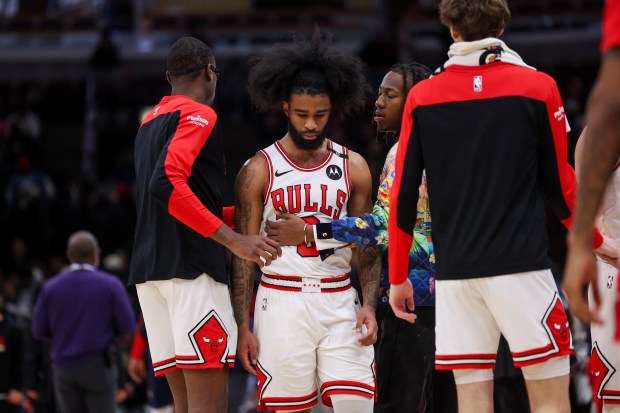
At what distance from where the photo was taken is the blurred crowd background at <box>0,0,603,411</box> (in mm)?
14453

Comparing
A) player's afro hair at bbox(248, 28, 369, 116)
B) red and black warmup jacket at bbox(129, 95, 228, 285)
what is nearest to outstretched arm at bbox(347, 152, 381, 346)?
player's afro hair at bbox(248, 28, 369, 116)

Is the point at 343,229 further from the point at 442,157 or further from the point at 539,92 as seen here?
the point at 539,92

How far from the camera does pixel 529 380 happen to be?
409cm

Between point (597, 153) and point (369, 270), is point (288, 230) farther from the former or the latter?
point (597, 153)

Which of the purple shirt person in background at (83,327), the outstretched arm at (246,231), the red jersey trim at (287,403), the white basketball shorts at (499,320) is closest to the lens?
the white basketball shorts at (499,320)

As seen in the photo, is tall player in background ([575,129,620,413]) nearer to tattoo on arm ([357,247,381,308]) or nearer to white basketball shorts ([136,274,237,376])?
tattoo on arm ([357,247,381,308])

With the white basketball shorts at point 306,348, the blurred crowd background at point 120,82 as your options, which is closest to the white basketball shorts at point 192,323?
the white basketball shorts at point 306,348

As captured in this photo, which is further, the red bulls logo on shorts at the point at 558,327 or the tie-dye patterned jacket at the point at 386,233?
the tie-dye patterned jacket at the point at 386,233

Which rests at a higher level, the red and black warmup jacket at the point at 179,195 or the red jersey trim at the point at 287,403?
the red and black warmup jacket at the point at 179,195

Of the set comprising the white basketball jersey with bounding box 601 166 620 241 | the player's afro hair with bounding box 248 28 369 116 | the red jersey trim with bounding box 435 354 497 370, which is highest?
the player's afro hair with bounding box 248 28 369 116

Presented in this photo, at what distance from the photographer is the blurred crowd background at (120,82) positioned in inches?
569

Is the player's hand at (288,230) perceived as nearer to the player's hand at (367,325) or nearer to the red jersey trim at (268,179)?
the red jersey trim at (268,179)

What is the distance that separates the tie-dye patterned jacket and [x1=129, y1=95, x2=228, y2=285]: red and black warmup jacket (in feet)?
2.15

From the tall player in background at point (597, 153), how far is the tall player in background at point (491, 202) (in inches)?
40.1
